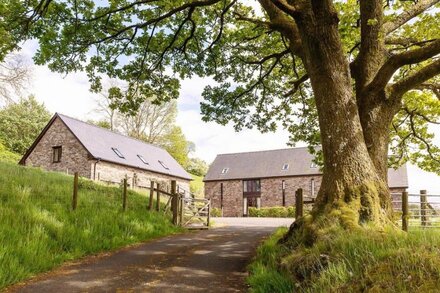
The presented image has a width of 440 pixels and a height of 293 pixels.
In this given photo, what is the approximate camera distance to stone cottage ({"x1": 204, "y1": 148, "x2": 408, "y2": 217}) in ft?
144

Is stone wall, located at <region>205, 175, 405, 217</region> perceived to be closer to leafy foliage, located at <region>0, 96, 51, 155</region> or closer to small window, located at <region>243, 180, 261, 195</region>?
small window, located at <region>243, 180, 261, 195</region>

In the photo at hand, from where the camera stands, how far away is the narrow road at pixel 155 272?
21.0ft

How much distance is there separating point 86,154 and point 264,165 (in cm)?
2565

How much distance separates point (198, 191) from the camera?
196 ft

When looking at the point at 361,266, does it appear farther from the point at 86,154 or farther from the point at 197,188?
the point at 197,188

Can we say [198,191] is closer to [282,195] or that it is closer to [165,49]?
[282,195]

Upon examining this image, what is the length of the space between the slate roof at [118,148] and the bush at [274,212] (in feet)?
30.0

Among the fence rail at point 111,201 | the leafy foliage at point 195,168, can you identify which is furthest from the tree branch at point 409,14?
the leafy foliage at point 195,168

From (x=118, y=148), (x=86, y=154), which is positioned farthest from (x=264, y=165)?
(x=86, y=154)

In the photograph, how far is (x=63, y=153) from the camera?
3081 cm

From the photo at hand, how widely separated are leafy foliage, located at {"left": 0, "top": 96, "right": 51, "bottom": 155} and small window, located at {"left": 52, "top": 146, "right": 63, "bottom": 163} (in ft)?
56.5

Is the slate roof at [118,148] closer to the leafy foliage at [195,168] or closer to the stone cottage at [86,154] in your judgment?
the stone cottage at [86,154]

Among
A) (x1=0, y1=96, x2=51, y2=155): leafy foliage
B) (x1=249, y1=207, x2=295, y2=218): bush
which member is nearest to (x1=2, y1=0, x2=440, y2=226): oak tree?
(x1=249, y1=207, x2=295, y2=218): bush

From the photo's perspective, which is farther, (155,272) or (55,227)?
(55,227)
